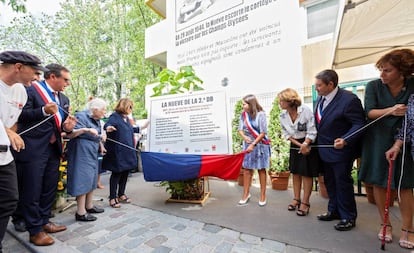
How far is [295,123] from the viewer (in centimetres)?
275

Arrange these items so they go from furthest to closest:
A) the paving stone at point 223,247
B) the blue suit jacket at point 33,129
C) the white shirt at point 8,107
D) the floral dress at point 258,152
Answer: the floral dress at point 258,152
the blue suit jacket at point 33,129
the paving stone at point 223,247
the white shirt at point 8,107

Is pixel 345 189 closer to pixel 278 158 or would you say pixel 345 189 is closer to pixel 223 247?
pixel 223 247

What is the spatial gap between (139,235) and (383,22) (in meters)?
3.32

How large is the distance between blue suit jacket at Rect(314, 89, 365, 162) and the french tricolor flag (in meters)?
1.00

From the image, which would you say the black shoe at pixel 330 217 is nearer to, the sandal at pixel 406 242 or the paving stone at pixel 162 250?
the sandal at pixel 406 242

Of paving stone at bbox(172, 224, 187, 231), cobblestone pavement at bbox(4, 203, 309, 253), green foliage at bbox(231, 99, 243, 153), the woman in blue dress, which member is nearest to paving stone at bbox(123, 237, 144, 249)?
cobblestone pavement at bbox(4, 203, 309, 253)

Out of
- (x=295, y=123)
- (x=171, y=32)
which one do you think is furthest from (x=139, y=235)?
→ (x=171, y=32)

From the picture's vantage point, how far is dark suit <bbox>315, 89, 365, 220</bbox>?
2.17 meters

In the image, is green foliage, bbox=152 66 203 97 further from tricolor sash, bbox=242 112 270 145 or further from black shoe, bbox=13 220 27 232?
black shoe, bbox=13 220 27 232

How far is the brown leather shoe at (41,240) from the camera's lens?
6.84 ft

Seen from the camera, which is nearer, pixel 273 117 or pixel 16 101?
pixel 16 101

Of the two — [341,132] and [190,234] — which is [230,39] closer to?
[341,132]

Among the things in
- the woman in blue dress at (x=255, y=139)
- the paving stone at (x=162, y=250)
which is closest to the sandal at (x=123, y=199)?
the paving stone at (x=162, y=250)

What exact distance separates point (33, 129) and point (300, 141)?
2.93 metres
